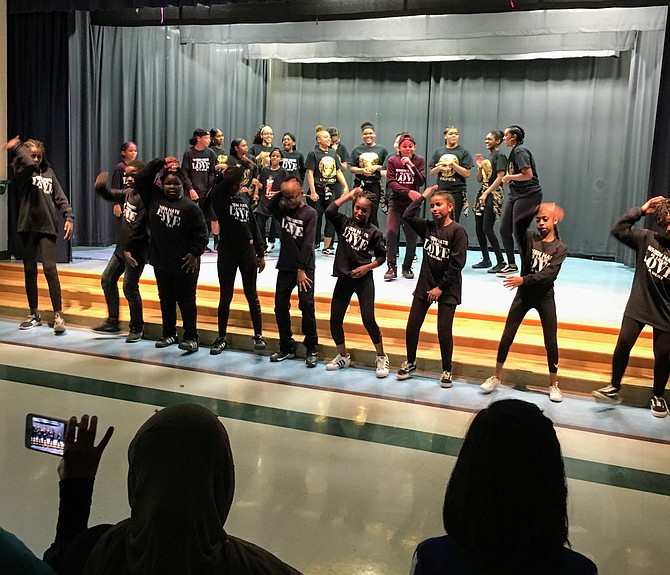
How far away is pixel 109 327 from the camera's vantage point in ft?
20.0

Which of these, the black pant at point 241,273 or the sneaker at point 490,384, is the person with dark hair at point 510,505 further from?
the black pant at point 241,273

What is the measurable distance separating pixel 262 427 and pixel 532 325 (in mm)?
2483

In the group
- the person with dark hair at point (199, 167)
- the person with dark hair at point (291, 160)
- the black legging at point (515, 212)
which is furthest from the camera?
the person with dark hair at point (291, 160)

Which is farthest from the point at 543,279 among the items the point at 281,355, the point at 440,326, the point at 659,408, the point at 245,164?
the point at 245,164

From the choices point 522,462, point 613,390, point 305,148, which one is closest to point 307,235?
point 613,390

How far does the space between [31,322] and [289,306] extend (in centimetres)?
239

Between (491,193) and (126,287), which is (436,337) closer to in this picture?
(126,287)

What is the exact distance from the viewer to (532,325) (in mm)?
5578

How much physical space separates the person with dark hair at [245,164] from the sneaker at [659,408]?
12.1 feet

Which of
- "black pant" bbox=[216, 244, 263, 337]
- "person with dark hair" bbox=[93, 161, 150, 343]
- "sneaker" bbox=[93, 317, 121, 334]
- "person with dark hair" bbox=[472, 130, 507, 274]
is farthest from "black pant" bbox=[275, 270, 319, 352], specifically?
"person with dark hair" bbox=[472, 130, 507, 274]

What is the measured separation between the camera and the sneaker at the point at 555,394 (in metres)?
4.70

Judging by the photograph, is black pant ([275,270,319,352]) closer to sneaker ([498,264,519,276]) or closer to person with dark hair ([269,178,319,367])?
person with dark hair ([269,178,319,367])

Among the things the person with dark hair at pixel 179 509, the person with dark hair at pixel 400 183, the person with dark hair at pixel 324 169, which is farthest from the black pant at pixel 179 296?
the person with dark hair at pixel 179 509

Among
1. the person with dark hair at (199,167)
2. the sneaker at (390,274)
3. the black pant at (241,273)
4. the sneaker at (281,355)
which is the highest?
the person with dark hair at (199,167)
